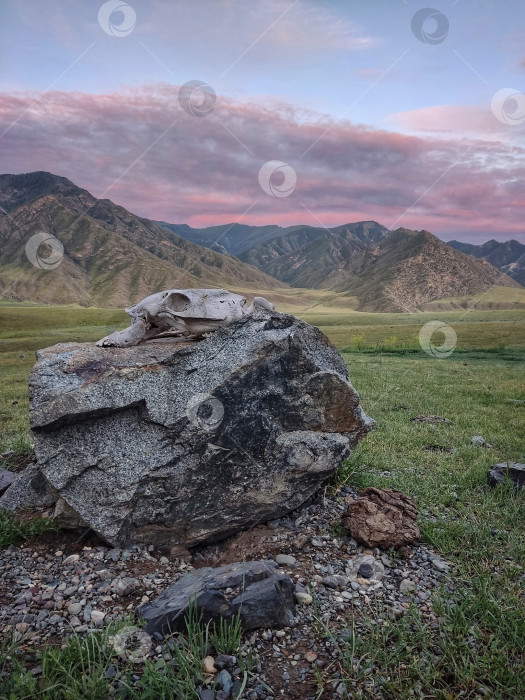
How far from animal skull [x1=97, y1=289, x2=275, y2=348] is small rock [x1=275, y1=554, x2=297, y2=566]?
445 centimetres

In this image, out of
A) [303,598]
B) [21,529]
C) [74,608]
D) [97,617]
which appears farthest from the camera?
[21,529]

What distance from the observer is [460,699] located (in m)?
4.86

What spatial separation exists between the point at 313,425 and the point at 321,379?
880mm

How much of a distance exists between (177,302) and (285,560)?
5.27 meters

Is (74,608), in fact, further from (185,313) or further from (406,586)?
(185,313)

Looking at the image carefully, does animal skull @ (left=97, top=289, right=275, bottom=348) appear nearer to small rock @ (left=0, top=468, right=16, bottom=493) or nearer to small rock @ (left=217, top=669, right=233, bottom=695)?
small rock @ (left=0, top=468, right=16, bottom=493)

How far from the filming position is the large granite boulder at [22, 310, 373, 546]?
24.6 feet

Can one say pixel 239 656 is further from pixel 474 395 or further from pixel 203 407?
pixel 474 395

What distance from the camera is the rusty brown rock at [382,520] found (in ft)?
24.9

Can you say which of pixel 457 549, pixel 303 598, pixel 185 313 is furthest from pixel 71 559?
pixel 457 549

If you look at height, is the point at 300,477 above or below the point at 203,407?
below

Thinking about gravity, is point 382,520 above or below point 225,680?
above

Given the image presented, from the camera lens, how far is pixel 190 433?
7.63m

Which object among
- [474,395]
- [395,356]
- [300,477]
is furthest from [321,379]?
[395,356]
